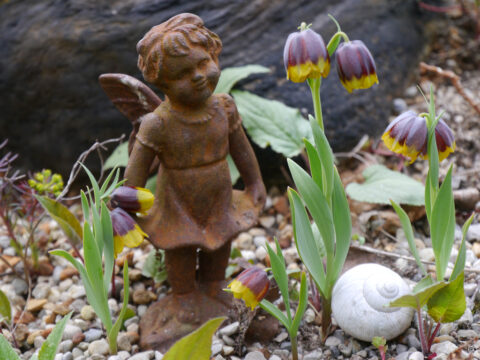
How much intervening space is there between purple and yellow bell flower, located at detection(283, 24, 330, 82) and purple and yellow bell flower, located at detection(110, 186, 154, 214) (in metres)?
0.50

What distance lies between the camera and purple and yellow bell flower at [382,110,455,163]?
4.90 ft

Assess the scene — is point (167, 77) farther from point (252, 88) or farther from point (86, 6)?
point (86, 6)

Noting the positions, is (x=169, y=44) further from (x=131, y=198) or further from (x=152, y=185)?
(x=152, y=185)

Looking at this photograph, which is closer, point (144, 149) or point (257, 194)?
point (144, 149)

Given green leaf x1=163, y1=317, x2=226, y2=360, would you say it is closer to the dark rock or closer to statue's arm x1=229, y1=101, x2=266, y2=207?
statue's arm x1=229, y1=101, x2=266, y2=207

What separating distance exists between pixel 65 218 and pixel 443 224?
121 centimetres

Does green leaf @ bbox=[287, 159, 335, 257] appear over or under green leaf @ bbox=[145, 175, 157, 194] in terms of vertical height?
over

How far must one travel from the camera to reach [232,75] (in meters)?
2.54

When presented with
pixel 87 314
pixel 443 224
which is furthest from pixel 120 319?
pixel 443 224

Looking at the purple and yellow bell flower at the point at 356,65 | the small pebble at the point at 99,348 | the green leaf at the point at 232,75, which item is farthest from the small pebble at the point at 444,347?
the green leaf at the point at 232,75

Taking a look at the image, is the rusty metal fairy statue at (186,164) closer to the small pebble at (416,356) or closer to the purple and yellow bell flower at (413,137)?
the purple and yellow bell flower at (413,137)

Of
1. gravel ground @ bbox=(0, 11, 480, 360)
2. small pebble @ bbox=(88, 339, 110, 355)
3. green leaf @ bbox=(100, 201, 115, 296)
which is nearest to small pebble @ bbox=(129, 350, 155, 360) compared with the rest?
gravel ground @ bbox=(0, 11, 480, 360)

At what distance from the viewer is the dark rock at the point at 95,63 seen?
2730mm

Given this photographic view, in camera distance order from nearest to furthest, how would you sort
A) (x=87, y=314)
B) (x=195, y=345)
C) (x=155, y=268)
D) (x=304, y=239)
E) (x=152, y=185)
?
(x=195, y=345) < (x=304, y=239) < (x=87, y=314) < (x=155, y=268) < (x=152, y=185)
